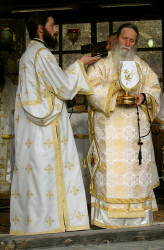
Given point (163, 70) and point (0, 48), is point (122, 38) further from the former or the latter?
point (163, 70)

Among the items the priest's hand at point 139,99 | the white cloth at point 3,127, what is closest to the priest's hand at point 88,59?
the priest's hand at point 139,99

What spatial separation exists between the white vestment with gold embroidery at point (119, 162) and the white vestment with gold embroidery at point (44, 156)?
321 mm

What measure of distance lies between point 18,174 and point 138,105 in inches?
47.0

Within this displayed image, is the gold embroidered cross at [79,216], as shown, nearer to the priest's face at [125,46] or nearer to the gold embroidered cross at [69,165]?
the gold embroidered cross at [69,165]

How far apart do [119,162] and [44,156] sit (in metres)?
0.72

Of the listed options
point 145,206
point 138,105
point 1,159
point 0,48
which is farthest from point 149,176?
point 0,48

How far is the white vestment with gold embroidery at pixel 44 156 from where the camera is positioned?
3.98 metres

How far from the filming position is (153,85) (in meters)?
4.50

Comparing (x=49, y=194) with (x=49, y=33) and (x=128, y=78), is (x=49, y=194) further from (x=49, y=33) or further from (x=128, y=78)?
(x=49, y=33)

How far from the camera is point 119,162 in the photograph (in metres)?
4.32

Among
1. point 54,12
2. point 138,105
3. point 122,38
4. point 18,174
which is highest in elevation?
point 54,12

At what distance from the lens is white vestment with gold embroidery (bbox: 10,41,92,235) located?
157 inches

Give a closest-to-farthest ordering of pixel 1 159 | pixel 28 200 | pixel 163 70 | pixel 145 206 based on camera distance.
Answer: pixel 28 200 → pixel 145 206 → pixel 1 159 → pixel 163 70

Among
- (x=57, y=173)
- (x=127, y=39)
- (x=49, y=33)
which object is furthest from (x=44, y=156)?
(x=127, y=39)
